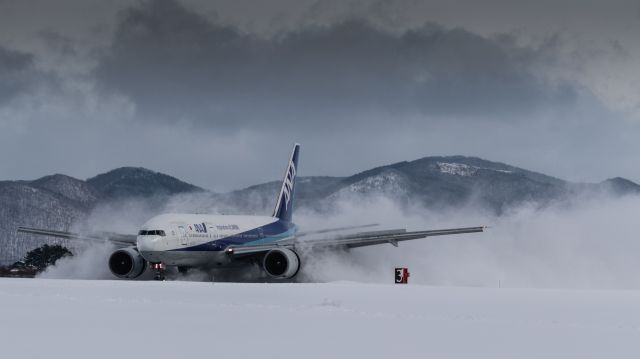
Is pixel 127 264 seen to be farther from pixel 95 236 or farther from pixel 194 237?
pixel 95 236

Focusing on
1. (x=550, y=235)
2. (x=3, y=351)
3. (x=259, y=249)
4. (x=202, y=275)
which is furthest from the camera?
(x=550, y=235)

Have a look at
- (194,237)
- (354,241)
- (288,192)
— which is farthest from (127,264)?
(288,192)

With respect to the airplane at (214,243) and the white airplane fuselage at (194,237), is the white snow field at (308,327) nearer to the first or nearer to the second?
the white airplane fuselage at (194,237)

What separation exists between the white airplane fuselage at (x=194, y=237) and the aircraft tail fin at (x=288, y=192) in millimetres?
6773

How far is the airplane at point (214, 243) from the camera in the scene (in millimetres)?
63000

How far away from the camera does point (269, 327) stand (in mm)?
25016

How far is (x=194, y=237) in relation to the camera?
6444 cm

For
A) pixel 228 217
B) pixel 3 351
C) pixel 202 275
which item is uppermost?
pixel 228 217

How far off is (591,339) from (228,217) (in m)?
49.3

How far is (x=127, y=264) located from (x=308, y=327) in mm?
44842

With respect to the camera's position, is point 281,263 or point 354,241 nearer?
point 281,263

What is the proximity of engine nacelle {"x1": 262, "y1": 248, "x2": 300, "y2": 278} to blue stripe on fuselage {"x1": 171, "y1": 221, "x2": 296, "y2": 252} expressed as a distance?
4147mm

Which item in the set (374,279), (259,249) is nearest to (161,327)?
(259,249)

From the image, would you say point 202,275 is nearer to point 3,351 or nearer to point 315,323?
point 315,323
